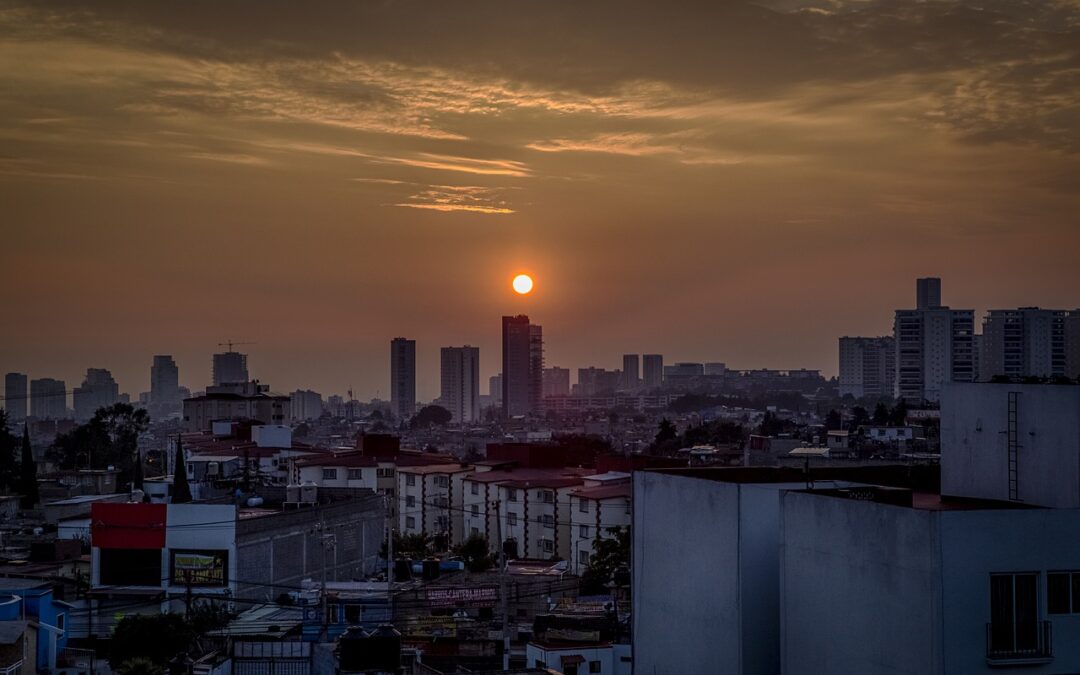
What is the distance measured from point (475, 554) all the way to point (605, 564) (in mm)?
8041

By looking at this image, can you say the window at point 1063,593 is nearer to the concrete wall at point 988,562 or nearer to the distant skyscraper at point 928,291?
the concrete wall at point 988,562

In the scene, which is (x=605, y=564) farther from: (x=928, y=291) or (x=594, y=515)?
(x=928, y=291)

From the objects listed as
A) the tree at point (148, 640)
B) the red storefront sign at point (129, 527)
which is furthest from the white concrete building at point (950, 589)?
the red storefront sign at point (129, 527)

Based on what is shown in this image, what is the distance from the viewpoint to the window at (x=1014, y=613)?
1238cm

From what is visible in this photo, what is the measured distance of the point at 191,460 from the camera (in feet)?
167

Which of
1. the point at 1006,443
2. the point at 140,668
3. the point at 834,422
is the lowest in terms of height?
the point at 140,668

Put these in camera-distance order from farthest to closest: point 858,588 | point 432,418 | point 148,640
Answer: point 432,418, point 148,640, point 858,588

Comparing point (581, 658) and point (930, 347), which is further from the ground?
point (930, 347)

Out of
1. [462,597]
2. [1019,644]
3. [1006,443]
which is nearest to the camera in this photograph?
[1019,644]

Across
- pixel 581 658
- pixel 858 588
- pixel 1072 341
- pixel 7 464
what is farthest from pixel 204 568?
pixel 1072 341

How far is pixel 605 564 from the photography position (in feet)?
110

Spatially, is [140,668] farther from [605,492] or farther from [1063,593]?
[605,492]

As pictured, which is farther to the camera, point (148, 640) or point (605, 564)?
point (605, 564)

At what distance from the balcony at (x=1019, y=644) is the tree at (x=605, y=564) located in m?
19.0
